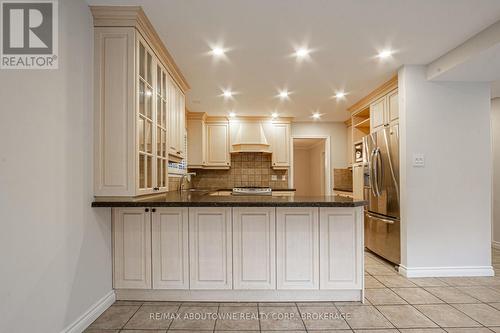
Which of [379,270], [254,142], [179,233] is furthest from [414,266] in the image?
[254,142]

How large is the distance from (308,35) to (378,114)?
1.93 meters

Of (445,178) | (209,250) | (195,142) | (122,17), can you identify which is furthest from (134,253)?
(445,178)

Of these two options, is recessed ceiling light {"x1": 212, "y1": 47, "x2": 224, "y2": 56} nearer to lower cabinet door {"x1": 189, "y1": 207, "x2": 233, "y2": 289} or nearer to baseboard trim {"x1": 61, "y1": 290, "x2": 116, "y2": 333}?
lower cabinet door {"x1": 189, "y1": 207, "x2": 233, "y2": 289}

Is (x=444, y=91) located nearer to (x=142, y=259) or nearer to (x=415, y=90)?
(x=415, y=90)

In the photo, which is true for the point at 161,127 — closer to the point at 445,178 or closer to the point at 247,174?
the point at 247,174

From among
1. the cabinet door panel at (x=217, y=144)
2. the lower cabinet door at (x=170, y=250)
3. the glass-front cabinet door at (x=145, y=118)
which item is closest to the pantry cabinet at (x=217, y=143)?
the cabinet door panel at (x=217, y=144)

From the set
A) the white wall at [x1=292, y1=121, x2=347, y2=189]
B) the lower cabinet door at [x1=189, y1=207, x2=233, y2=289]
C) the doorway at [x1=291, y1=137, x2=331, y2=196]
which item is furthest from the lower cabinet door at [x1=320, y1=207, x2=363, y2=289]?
the doorway at [x1=291, y1=137, x2=331, y2=196]

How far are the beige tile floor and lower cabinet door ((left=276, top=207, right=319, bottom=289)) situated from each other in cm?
20

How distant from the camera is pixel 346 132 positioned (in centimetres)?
580

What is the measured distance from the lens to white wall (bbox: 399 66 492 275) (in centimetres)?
298

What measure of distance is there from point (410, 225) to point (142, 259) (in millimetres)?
2843

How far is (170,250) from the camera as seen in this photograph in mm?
2336

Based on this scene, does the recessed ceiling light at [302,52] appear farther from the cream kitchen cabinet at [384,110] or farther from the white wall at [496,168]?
the white wall at [496,168]

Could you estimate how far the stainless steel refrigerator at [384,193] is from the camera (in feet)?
10.5
